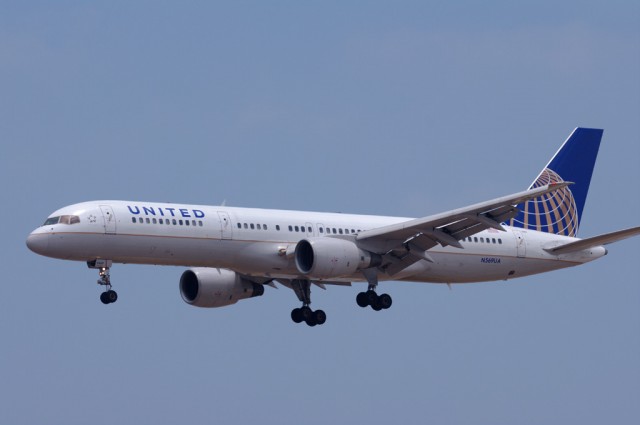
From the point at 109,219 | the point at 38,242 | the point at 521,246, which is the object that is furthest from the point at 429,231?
the point at 38,242

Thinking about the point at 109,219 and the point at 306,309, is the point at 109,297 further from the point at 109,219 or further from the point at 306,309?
the point at 306,309

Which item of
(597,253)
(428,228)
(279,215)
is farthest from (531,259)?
(279,215)

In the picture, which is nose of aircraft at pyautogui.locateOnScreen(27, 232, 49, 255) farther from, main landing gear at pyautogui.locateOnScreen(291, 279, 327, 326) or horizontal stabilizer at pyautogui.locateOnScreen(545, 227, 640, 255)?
horizontal stabilizer at pyautogui.locateOnScreen(545, 227, 640, 255)

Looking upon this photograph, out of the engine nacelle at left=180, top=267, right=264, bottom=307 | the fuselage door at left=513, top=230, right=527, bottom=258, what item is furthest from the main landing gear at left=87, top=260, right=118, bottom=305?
the fuselage door at left=513, top=230, right=527, bottom=258

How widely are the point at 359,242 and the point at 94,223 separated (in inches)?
416

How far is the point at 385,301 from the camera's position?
61.3m

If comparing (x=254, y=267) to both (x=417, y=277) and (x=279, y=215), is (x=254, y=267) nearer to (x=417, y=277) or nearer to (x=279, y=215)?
(x=279, y=215)

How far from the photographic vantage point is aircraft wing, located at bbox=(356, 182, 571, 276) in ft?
187

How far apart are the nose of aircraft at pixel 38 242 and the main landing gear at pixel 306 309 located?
11.5 m

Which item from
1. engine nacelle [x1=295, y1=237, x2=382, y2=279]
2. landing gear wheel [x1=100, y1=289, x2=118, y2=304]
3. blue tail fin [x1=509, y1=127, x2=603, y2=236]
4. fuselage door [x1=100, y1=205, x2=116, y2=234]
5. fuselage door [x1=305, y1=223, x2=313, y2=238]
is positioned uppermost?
blue tail fin [x1=509, y1=127, x2=603, y2=236]

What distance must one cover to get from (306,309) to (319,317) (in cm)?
64

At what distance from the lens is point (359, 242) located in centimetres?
6019

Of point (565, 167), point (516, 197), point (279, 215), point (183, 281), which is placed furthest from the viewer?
→ point (565, 167)

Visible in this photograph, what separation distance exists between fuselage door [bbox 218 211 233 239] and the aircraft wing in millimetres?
5279
